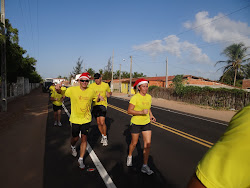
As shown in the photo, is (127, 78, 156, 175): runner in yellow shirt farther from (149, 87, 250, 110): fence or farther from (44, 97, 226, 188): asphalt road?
(149, 87, 250, 110): fence

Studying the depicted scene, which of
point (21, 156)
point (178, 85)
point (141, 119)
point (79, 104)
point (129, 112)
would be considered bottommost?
point (21, 156)

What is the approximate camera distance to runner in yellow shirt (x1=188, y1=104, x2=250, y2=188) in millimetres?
967

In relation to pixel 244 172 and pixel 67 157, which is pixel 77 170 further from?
pixel 244 172

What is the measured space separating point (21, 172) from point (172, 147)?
394 centimetres

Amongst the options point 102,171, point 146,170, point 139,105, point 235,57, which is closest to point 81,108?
point 139,105

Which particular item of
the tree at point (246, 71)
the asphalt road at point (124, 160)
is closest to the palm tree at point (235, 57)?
the tree at point (246, 71)

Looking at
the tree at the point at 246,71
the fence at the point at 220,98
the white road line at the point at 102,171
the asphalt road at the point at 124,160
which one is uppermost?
the tree at the point at 246,71

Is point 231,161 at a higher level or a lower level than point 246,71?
lower

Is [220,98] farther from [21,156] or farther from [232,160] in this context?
[232,160]

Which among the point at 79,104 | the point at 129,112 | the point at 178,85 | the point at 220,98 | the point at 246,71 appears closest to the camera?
the point at 129,112

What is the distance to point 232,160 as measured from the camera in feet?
3.30

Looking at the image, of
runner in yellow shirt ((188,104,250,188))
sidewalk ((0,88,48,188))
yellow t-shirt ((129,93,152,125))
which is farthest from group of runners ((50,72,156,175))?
runner in yellow shirt ((188,104,250,188))

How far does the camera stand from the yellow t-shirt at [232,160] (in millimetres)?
966

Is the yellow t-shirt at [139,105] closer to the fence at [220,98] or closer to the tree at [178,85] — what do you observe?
the fence at [220,98]
